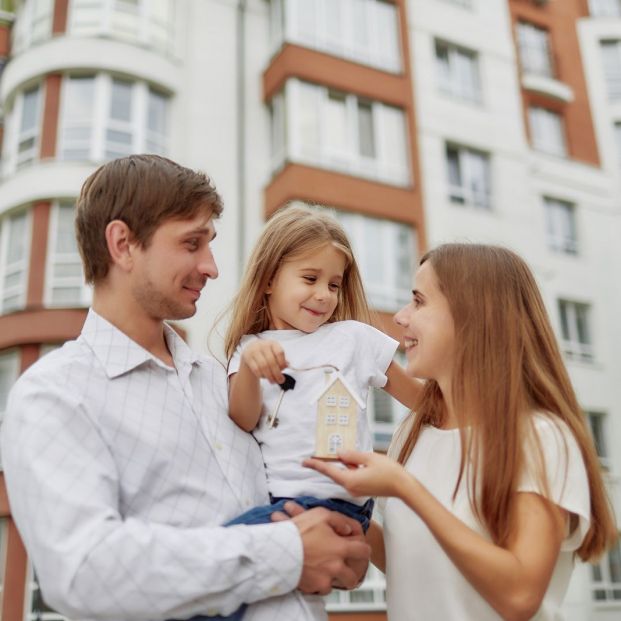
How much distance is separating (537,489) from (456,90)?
17195 mm

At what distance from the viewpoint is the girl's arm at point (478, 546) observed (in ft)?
7.63

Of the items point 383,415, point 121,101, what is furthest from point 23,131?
point 383,415

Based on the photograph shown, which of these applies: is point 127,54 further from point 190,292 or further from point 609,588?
point 609,588

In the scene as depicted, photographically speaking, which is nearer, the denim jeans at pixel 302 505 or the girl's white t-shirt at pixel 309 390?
the denim jeans at pixel 302 505

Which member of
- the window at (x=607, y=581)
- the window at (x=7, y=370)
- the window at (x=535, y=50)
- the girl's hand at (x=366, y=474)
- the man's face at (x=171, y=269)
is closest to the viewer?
the girl's hand at (x=366, y=474)

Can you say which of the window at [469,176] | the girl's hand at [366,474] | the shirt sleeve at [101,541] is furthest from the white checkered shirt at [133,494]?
the window at [469,176]

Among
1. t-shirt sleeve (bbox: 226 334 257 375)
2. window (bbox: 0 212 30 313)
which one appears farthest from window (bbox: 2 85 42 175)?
t-shirt sleeve (bbox: 226 334 257 375)

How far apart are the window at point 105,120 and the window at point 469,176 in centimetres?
678

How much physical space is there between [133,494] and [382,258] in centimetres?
1332

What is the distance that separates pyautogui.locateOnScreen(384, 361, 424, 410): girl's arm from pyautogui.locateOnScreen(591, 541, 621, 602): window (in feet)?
50.8

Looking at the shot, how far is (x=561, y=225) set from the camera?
19.8m

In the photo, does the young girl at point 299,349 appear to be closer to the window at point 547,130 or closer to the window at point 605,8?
the window at point 547,130

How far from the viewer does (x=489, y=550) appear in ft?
7.69

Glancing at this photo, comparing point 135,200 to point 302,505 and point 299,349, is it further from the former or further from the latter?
point 302,505
